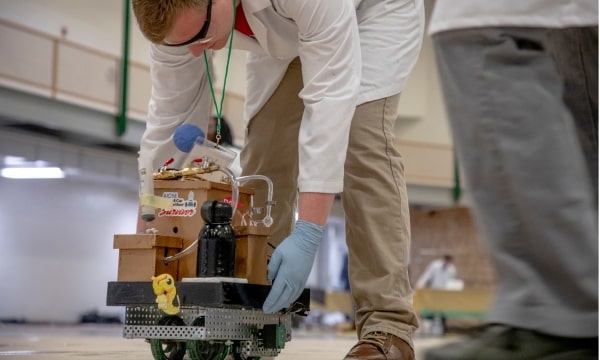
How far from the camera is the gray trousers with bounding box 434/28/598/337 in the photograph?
3.28 ft

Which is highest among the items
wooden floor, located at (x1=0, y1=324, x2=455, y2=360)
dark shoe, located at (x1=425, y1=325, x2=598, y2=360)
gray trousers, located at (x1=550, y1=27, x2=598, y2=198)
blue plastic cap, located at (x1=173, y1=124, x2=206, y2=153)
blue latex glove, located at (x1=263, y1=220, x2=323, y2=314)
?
blue plastic cap, located at (x1=173, y1=124, x2=206, y2=153)

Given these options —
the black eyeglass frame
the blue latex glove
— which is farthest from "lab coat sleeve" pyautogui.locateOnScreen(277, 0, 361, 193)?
the black eyeglass frame

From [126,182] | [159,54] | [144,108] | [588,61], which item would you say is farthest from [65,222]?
[588,61]

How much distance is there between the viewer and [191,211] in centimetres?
208

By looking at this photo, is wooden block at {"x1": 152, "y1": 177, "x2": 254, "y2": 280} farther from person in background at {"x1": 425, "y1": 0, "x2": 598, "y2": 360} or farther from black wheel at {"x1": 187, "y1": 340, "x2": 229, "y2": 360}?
person in background at {"x1": 425, "y1": 0, "x2": 598, "y2": 360}

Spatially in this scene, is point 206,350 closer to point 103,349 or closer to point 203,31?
point 203,31

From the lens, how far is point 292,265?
6.44 ft

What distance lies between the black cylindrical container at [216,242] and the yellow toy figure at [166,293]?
8cm

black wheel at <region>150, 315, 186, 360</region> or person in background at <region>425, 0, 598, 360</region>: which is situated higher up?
person in background at <region>425, 0, 598, 360</region>

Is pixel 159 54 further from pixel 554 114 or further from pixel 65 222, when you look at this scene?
pixel 65 222

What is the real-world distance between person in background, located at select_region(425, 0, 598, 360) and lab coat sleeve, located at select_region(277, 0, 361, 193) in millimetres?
866

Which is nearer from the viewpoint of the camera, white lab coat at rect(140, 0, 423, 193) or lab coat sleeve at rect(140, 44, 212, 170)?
white lab coat at rect(140, 0, 423, 193)

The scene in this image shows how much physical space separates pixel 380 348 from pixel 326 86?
2.19ft

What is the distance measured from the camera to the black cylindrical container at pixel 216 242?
1.91m
